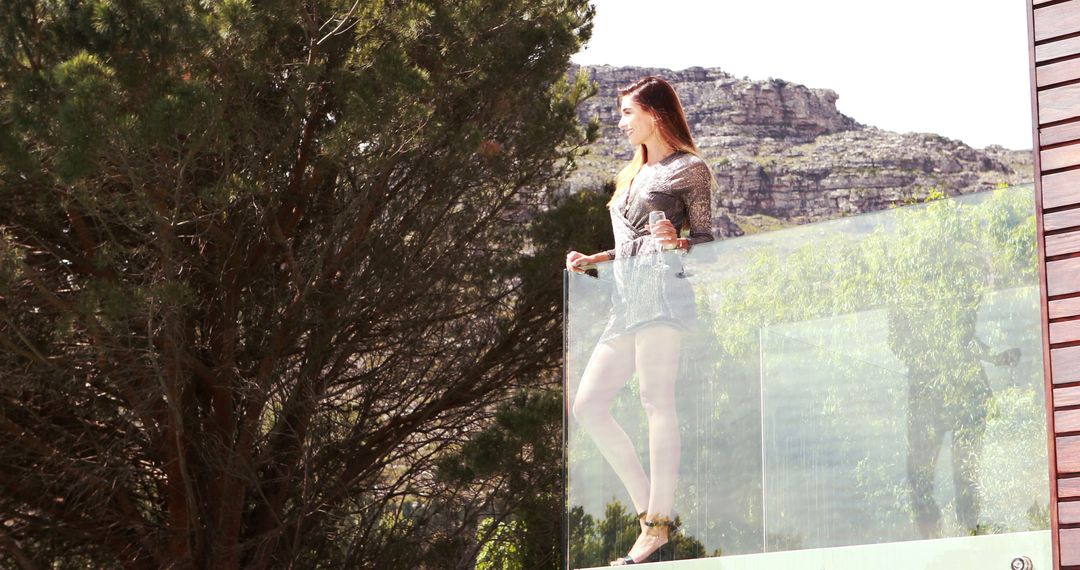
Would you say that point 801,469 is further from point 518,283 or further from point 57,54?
point 518,283

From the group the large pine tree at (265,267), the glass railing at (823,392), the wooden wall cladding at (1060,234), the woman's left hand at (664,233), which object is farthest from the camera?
the large pine tree at (265,267)

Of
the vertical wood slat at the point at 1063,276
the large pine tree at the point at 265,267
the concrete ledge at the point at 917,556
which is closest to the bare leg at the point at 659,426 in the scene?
the concrete ledge at the point at 917,556

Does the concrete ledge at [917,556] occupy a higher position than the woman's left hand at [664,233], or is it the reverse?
the woman's left hand at [664,233]

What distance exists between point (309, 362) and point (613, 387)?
4.04 metres

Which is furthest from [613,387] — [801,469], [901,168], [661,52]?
[661,52]

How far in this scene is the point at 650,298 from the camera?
143 inches

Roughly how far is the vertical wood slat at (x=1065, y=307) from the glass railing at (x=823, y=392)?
1.14ft

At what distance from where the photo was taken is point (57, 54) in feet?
17.3

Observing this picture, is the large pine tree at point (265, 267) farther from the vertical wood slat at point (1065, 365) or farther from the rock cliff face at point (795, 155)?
the rock cliff face at point (795, 155)

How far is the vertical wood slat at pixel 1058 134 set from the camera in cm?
254

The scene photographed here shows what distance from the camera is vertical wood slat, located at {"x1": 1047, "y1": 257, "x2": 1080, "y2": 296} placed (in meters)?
2.49

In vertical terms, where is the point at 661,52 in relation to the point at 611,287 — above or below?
above

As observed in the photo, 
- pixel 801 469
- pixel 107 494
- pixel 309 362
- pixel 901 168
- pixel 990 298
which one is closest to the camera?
pixel 990 298

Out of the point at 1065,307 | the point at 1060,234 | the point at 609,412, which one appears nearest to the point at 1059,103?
the point at 1060,234
